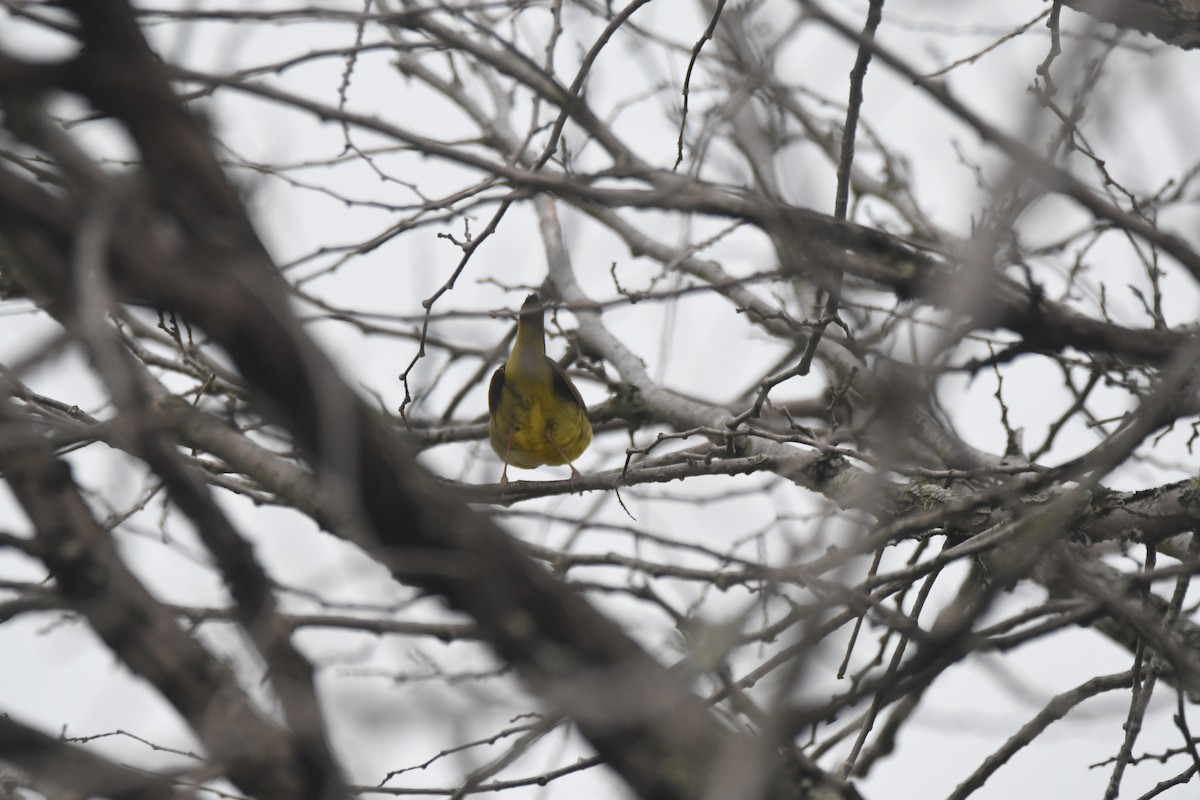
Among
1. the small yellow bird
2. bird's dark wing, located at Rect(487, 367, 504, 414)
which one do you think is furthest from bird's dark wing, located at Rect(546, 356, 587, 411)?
bird's dark wing, located at Rect(487, 367, 504, 414)

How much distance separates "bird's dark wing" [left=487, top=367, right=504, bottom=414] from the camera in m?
6.36

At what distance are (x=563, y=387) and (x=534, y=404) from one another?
19 cm

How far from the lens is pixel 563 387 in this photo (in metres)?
6.41

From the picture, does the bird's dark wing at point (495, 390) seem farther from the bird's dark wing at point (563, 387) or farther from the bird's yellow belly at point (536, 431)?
the bird's dark wing at point (563, 387)

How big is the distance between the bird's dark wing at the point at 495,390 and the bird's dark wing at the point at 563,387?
0.30 meters

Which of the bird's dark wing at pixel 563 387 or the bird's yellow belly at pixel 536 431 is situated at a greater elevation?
the bird's dark wing at pixel 563 387

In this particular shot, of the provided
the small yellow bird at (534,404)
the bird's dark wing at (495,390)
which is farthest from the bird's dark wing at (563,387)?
the bird's dark wing at (495,390)

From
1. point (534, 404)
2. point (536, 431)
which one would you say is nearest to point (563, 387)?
point (534, 404)

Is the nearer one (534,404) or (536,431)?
(534,404)

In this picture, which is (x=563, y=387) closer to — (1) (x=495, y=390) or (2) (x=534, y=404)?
(2) (x=534, y=404)

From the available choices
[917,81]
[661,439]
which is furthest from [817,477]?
[917,81]

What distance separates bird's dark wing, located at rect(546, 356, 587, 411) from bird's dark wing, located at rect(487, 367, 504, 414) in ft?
0.97

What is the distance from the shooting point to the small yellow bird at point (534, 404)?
6.24 meters

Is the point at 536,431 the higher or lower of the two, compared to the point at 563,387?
lower
